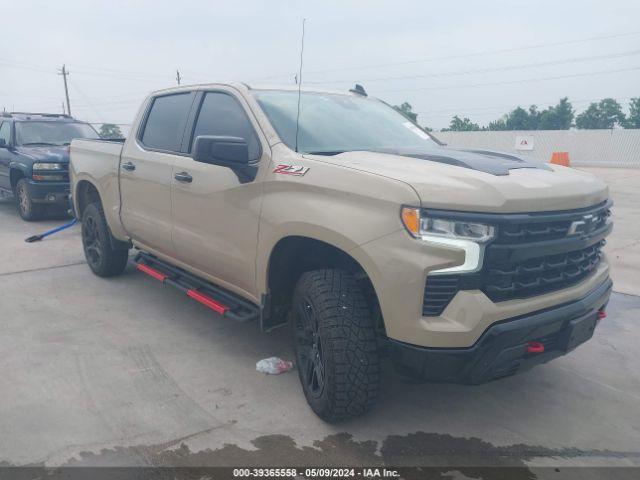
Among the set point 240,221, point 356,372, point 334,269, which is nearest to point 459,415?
point 356,372

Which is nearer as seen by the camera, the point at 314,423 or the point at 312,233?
the point at 312,233

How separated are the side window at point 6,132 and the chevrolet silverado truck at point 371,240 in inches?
275

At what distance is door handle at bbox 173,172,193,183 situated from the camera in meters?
3.93

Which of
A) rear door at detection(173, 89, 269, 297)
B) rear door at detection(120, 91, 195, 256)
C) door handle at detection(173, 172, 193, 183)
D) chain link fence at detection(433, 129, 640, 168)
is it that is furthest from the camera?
chain link fence at detection(433, 129, 640, 168)

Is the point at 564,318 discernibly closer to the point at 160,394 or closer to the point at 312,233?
the point at 312,233

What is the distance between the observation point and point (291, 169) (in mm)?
3107

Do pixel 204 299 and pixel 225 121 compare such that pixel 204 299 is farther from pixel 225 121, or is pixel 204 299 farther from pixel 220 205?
pixel 225 121

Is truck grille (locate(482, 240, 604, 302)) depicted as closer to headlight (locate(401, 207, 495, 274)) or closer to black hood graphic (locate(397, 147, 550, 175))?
headlight (locate(401, 207, 495, 274))

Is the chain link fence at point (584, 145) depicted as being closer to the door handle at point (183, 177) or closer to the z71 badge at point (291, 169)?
the door handle at point (183, 177)

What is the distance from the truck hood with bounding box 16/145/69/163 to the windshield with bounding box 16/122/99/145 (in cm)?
31

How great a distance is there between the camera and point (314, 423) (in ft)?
10.2

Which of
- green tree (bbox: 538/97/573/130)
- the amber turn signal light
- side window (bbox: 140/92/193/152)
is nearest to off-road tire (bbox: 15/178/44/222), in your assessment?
side window (bbox: 140/92/193/152)

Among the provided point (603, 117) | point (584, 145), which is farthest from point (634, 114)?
point (584, 145)

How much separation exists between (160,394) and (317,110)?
6.85 feet
